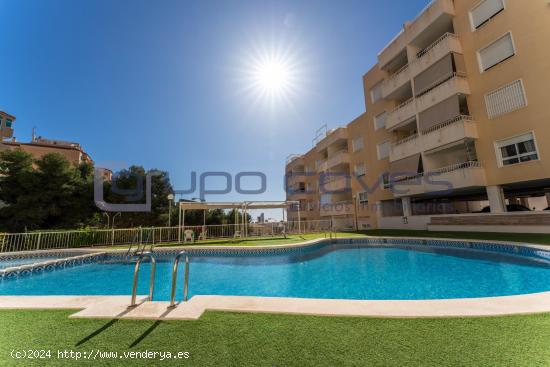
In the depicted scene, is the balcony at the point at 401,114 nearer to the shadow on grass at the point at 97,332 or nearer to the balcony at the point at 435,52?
the balcony at the point at 435,52

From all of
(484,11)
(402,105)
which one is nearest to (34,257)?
(402,105)

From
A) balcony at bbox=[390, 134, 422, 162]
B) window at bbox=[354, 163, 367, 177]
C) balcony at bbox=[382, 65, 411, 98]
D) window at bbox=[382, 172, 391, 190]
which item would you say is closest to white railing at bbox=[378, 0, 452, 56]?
balcony at bbox=[382, 65, 411, 98]

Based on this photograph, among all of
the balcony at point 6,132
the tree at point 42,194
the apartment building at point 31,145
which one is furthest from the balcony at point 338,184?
the balcony at point 6,132

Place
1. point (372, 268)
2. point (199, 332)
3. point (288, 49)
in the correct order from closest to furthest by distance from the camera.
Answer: point (199, 332) < point (372, 268) < point (288, 49)

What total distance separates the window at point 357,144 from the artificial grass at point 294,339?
24.0m

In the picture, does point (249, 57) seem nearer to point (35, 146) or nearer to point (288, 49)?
point (288, 49)

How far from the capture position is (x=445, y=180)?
15336 millimetres

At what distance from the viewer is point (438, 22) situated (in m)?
16.7

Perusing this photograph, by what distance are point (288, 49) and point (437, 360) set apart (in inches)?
596

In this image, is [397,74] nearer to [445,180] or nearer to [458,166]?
[458,166]

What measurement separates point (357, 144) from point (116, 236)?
81.1 ft

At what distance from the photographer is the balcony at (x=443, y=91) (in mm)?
14820

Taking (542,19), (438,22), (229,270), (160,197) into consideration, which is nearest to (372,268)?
(229,270)

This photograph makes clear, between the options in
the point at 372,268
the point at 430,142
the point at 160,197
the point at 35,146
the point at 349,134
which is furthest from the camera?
the point at 35,146
